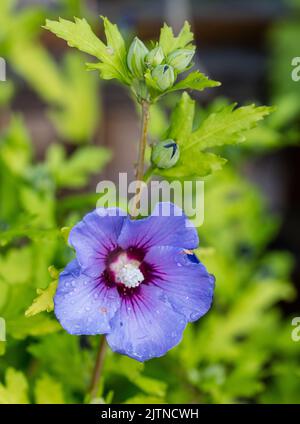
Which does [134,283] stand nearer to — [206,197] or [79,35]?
[79,35]

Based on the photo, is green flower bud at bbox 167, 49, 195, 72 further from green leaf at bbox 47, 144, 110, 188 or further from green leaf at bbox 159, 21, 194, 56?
green leaf at bbox 47, 144, 110, 188

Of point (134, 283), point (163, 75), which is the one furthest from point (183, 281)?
point (163, 75)

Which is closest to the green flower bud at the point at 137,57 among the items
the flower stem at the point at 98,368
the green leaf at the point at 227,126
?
the green leaf at the point at 227,126

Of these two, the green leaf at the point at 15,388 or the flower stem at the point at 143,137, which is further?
the green leaf at the point at 15,388

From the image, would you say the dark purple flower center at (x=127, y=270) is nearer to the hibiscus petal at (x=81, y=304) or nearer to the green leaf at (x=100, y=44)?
the hibiscus petal at (x=81, y=304)

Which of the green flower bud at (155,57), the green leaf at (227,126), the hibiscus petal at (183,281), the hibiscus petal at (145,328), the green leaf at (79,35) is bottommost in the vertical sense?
the hibiscus petal at (145,328)
